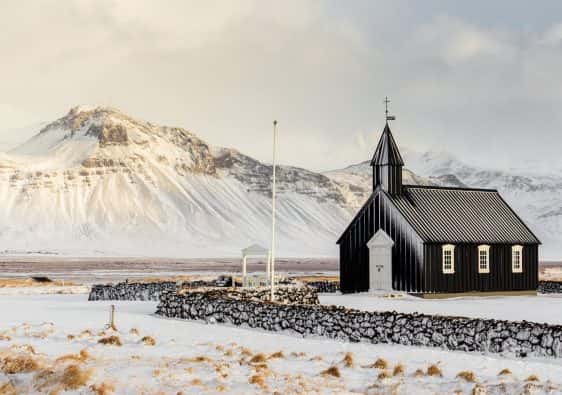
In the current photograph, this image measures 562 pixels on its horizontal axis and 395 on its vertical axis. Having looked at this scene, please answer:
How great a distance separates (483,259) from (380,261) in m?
5.69

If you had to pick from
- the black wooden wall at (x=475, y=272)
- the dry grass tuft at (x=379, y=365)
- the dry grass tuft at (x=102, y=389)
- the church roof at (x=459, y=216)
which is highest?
the church roof at (x=459, y=216)

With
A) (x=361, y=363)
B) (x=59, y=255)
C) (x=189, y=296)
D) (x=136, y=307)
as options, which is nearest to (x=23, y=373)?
(x=361, y=363)

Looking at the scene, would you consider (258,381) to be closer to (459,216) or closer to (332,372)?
(332,372)

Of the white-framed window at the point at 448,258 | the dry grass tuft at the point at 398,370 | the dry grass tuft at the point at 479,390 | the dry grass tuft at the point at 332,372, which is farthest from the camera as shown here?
the white-framed window at the point at 448,258

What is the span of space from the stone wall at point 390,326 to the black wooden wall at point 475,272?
1629 centimetres

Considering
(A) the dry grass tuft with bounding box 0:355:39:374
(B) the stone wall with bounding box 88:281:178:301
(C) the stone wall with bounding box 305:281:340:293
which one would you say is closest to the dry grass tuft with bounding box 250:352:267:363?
(A) the dry grass tuft with bounding box 0:355:39:374

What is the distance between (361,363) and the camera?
20172 mm

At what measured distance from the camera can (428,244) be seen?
146 ft

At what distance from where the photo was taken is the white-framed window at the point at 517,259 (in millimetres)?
48531

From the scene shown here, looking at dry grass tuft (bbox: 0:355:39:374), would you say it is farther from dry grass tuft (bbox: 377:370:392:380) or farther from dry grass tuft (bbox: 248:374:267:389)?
dry grass tuft (bbox: 377:370:392:380)

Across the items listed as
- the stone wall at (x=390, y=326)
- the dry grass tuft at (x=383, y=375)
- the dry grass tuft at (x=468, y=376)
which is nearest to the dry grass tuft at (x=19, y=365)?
the dry grass tuft at (x=383, y=375)

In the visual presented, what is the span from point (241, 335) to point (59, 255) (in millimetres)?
168882

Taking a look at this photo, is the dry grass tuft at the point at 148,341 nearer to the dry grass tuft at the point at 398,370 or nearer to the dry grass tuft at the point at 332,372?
the dry grass tuft at the point at 332,372

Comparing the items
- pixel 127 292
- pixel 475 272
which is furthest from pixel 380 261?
pixel 127 292
